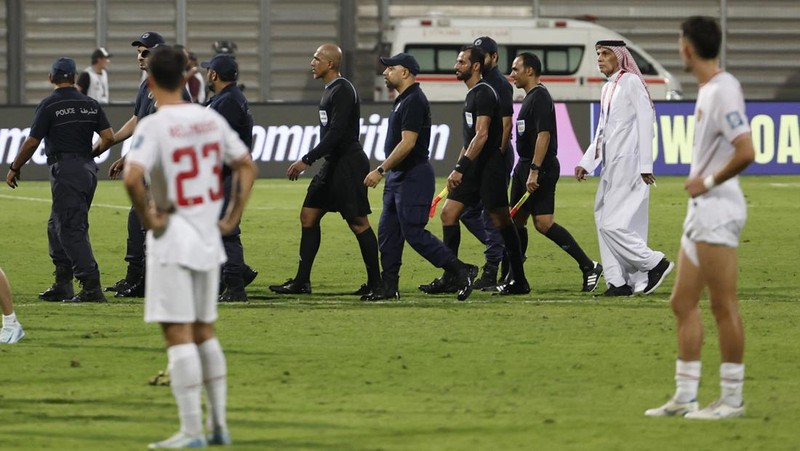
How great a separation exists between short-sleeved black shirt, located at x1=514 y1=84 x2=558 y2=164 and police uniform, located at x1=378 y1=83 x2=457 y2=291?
101 cm

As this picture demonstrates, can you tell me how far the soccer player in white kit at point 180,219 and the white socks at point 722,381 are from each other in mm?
2340

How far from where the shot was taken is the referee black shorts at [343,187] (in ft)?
45.0

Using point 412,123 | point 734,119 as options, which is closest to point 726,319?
point 734,119

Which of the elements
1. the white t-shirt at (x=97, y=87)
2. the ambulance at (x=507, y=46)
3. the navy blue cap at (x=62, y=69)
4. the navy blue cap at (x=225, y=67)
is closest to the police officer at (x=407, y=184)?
the navy blue cap at (x=225, y=67)

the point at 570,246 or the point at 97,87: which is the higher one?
the point at 97,87

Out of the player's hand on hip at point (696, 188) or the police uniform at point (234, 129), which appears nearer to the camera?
the player's hand on hip at point (696, 188)

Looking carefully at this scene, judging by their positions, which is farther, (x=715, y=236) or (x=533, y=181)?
(x=533, y=181)

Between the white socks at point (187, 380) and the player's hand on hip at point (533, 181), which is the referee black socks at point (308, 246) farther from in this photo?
the white socks at point (187, 380)

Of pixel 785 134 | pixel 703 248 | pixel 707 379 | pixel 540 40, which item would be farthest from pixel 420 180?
pixel 540 40

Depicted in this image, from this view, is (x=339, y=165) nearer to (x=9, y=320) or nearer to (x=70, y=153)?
(x=70, y=153)

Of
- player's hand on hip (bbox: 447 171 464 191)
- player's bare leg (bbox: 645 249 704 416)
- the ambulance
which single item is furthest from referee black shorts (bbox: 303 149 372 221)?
the ambulance

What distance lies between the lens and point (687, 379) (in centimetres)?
825

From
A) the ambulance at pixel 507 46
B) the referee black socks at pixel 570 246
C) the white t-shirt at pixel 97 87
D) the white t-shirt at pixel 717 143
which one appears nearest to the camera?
the white t-shirt at pixel 717 143

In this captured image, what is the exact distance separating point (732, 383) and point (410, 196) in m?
5.67
